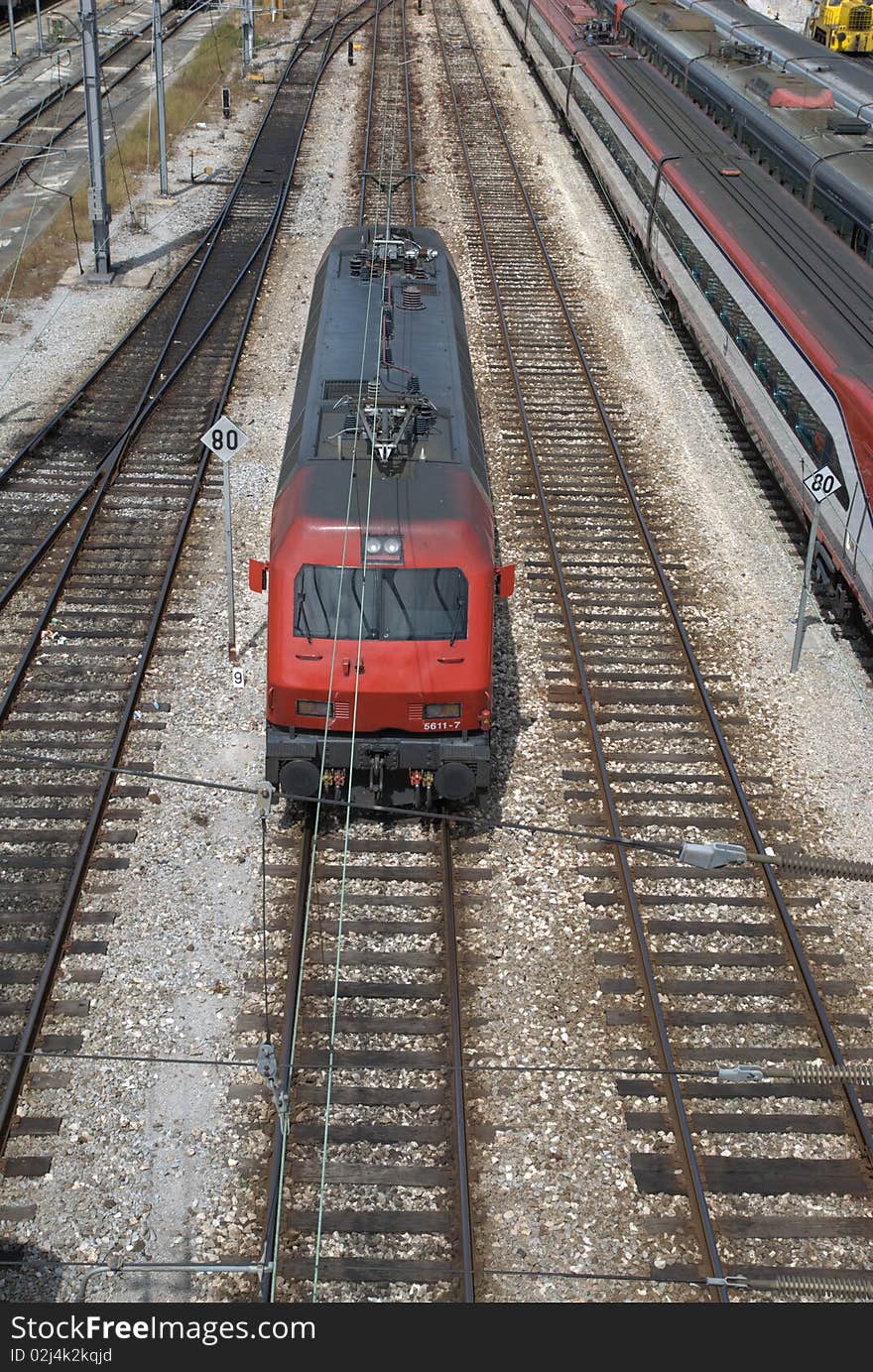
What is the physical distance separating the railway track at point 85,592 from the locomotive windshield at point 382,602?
240 centimetres

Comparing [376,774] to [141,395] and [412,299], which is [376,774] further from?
[141,395]

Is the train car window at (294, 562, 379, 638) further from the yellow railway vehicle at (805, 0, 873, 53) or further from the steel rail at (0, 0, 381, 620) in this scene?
the yellow railway vehicle at (805, 0, 873, 53)

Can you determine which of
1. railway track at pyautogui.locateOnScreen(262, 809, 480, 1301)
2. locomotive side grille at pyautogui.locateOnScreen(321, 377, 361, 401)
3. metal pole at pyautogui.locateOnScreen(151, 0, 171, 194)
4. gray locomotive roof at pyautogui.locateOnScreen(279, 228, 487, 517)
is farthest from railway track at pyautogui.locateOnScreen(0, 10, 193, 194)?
railway track at pyautogui.locateOnScreen(262, 809, 480, 1301)

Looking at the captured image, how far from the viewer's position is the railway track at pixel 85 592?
1058 centimetres

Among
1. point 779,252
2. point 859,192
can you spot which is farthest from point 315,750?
point 859,192

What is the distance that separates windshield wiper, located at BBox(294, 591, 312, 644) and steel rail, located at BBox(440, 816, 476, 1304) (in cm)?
224

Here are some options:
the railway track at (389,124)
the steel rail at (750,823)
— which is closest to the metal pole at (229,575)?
the steel rail at (750,823)

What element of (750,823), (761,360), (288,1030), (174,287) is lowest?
(288,1030)

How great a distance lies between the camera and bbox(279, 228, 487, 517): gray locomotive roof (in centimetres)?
1167

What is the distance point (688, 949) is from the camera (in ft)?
35.2

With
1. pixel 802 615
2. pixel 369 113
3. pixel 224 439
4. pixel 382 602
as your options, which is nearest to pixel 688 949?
pixel 382 602

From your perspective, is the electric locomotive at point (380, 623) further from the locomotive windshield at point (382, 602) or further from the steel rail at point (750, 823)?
the steel rail at point (750, 823)

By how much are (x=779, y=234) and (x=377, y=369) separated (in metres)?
11.0

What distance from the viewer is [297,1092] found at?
30.6 feet
